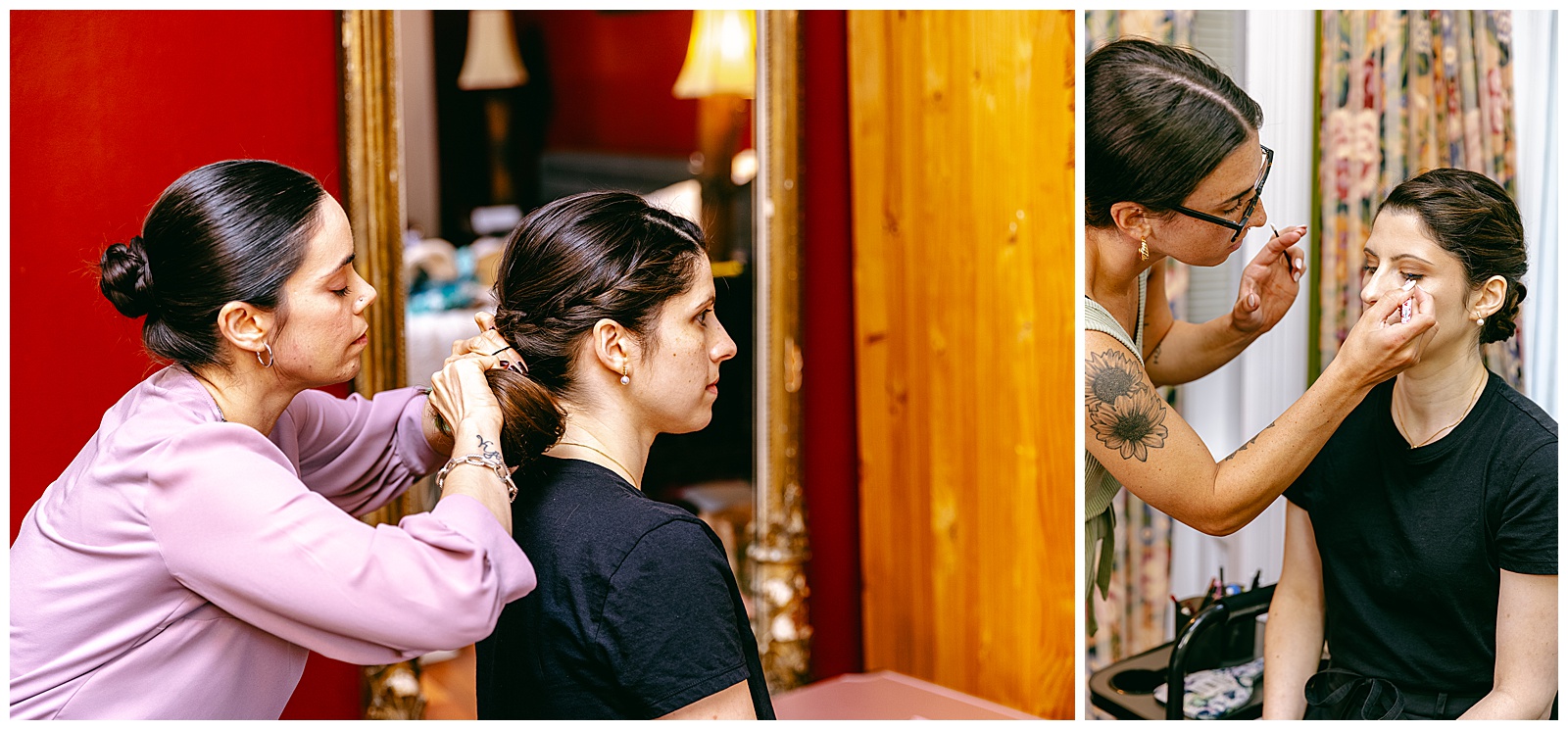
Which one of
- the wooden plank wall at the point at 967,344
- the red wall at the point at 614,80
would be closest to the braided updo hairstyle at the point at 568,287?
the wooden plank wall at the point at 967,344

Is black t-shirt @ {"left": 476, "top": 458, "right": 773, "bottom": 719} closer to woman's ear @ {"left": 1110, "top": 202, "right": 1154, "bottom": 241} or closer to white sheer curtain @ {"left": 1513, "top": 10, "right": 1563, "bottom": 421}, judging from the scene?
woman's ear @ {"left": 1110, "top": 202, "right": 1154, "bottom": 241}

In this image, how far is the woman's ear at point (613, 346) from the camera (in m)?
1.34

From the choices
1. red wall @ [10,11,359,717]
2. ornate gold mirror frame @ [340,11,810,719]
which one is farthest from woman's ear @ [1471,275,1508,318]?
red wall @ [10,11,359,717]

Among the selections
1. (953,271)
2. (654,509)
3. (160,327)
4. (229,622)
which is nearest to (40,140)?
(160,327)

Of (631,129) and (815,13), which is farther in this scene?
(631,129)

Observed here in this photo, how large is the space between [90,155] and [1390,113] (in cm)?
209

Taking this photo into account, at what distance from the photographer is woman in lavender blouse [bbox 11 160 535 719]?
1.18 metres

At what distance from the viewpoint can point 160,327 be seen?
1330 millimetres

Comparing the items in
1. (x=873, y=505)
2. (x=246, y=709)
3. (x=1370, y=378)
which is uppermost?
(x=1370, y=378)

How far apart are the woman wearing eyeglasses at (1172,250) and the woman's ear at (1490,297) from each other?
192 millimetres

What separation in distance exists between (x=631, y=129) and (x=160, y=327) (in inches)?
117

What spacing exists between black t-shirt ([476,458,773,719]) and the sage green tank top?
0.66 m

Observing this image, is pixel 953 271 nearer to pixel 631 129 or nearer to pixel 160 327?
pixel 160 327

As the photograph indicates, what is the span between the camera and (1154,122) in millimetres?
1522
